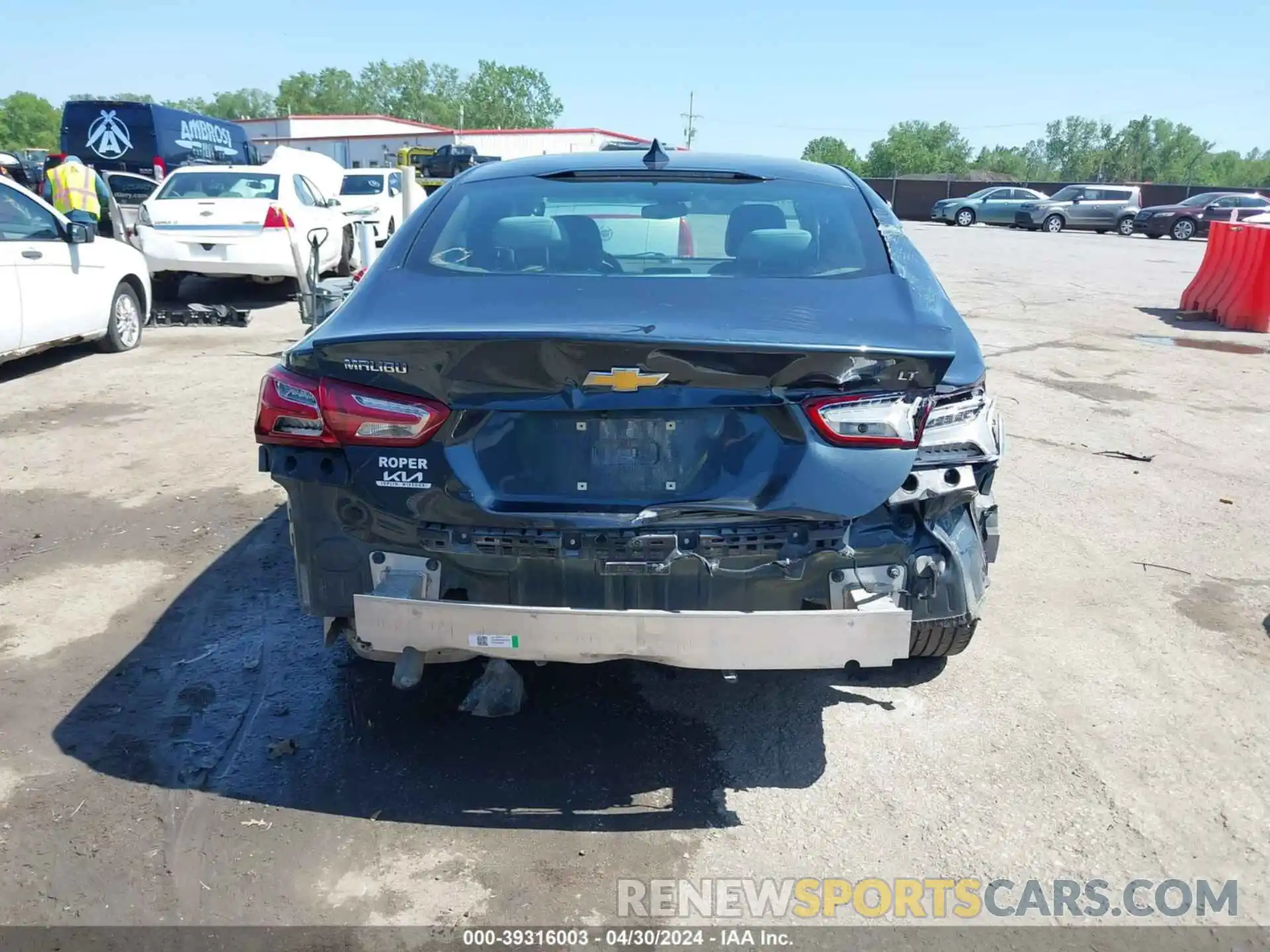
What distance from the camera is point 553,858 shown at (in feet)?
9.06

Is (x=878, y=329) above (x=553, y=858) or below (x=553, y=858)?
above

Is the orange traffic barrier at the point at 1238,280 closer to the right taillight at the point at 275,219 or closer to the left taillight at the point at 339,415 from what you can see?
the right taillight at the point at 275,219

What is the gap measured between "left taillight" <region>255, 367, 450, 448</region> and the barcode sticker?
542mm

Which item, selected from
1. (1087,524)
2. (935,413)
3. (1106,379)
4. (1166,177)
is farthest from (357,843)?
(1166,177)

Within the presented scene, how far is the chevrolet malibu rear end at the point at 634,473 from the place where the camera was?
2582mm

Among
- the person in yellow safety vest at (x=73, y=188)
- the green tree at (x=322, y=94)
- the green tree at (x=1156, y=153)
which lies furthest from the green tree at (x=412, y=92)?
the person in yellow safety vest at (x=73, y=188)

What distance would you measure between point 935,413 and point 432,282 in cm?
155

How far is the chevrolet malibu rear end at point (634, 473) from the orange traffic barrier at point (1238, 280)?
37.2 ft

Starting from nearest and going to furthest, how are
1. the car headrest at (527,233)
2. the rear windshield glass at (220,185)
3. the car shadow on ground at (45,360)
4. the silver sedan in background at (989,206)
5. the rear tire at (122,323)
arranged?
1. the car headrest at (527,233)
2. the car shadow on ground at (45,360)
3. the rear tire at (122,323)
4. the rear windshield glass at (220,185)
5. the silver sedan in background at (989,206)

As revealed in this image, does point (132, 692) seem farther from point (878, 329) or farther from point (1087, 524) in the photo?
point (1087, 524)

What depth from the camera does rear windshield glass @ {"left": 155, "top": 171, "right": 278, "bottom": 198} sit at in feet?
40.5

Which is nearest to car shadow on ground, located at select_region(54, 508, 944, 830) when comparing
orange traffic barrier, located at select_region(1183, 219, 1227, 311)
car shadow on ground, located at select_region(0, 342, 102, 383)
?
Result: car shadow on ground, located at select_region(0, 342, 102, 383)

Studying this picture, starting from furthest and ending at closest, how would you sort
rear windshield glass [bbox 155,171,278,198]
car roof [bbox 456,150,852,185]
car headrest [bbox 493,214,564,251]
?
rear windshield glass [bbox 155,171,278,198]
car roof [bbox 456,150,852,185]
car headrest [bbox 493,214,564,251]

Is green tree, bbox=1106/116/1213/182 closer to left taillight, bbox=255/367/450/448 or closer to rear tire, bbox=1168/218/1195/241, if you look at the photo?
rear tire, bbox=1168/218/1195/241
